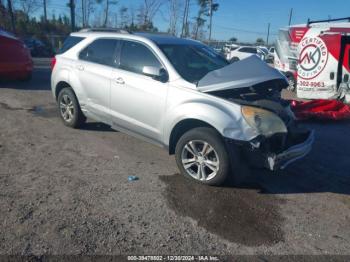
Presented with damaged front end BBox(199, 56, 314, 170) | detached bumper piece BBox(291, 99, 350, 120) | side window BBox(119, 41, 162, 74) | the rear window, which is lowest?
detached bumper piece BBox(291, 99, 350, 120)

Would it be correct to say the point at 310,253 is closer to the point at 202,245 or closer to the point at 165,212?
the point at 202,245

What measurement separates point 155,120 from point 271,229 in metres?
2.09

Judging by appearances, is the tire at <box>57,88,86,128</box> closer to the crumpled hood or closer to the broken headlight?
the crumpled hood

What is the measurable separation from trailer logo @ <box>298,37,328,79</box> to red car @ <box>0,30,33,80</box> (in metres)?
9.10

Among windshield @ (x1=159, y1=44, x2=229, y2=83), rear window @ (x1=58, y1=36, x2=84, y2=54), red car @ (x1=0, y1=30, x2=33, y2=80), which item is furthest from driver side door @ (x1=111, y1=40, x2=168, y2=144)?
red car @ (x1=0, y1=30, x2=33, y2=80)

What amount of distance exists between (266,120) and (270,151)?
0.37m

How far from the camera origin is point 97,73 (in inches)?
220

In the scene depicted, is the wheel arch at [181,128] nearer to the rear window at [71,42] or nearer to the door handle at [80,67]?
the door handle at [80,67]

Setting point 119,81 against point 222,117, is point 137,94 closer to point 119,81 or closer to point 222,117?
point 119,81

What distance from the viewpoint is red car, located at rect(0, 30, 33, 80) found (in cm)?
1050

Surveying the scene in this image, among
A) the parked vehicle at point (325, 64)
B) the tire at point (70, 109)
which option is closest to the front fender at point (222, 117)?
the tire at point (70, 109)

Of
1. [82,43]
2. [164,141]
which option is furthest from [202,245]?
[82,43]

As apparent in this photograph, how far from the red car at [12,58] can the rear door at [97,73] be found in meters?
5.69

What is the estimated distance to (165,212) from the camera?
148 inches
